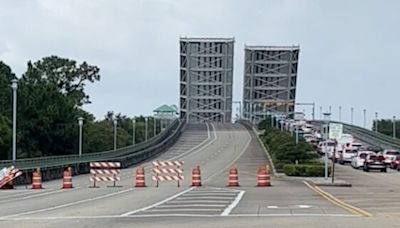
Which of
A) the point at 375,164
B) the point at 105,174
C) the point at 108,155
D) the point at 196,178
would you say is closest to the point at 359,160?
the point at 375,164

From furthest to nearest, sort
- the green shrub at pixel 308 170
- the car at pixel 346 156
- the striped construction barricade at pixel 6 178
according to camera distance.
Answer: the car at pixel 346 156 < the green shrub at pixel 308 170 < the striped construction barricade at pixel 6 178

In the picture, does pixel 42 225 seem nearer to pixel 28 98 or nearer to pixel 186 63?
pixel 28 98

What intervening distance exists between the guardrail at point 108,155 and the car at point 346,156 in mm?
19130

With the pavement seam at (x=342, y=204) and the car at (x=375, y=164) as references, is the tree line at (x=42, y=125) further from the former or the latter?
the pavement seam at (x=342, y=204)

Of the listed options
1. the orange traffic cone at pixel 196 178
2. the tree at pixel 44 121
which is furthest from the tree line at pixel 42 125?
the orange traffic cone at pixel 196 178

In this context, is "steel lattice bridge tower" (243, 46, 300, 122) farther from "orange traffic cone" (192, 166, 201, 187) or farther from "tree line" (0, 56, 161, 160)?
"orange traffic cone" (192, 166, 201, 187)

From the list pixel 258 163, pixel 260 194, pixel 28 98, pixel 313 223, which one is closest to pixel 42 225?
pixel 313 223

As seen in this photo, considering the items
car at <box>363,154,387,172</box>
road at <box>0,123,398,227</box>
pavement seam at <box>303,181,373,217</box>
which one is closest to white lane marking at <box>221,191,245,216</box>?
road at <box>0,123,398,227</box>

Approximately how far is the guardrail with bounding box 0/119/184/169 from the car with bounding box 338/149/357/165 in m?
19.1

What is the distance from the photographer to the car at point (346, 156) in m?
84.1

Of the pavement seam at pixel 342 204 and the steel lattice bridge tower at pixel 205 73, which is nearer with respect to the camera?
the pavement seam at pixel 342 204

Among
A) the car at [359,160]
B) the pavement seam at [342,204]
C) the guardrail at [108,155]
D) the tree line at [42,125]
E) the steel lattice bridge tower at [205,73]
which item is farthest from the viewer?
the steel lattice bridge tower at [205,73]

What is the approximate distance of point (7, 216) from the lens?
25.6 metres

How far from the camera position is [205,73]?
5709 inches
